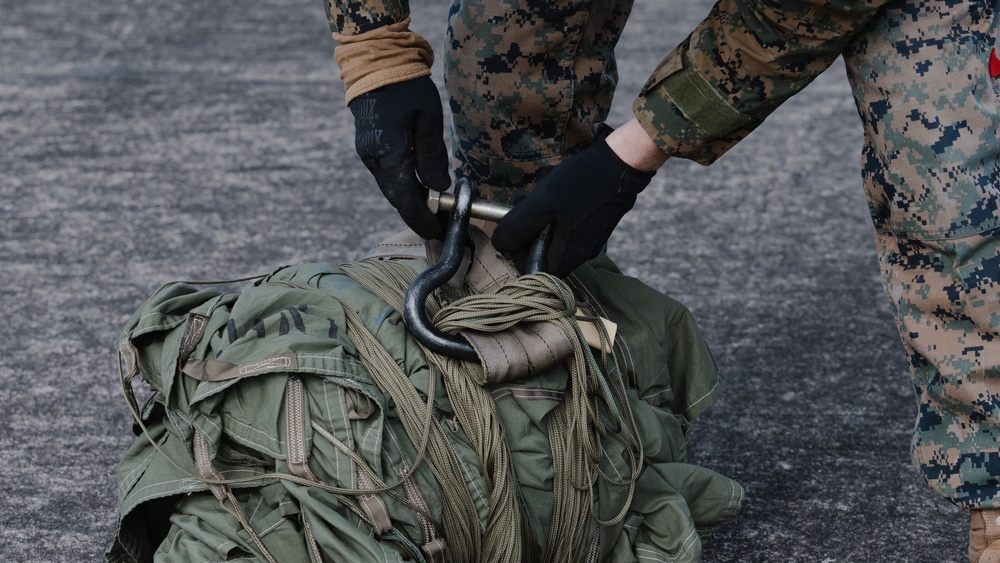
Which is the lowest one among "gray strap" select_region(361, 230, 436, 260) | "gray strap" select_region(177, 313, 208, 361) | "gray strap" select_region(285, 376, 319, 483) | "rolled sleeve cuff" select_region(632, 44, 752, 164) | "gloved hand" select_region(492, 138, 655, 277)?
"gray strap" select_region(285, 376, 319, 483)

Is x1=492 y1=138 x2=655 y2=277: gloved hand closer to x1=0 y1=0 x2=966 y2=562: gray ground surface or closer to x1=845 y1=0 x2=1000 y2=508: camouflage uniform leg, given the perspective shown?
x1=845 y1=0 x2=1000 y2=508: camouflage uniform leg

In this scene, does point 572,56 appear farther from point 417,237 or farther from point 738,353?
point 738,353

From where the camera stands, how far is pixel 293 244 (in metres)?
2.73

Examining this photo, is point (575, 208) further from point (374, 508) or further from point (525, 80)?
point (374, 508)

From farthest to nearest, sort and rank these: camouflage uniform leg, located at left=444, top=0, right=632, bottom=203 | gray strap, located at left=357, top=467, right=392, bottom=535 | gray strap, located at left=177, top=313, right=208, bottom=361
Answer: camouflage uniform leg, located at left=444, top=0, right=632, bottom=203 → gray strap, located at left=177, top=313, right=208, bottom=361 → gray strap, located at left=357, top=467, right=392, bottom=535

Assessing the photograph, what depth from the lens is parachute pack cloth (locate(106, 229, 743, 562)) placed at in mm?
1340

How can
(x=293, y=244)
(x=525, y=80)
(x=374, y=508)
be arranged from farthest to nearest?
(x=293, y=244), (x=525, y=80), (x=374, y=508)

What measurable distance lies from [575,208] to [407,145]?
0.25 m

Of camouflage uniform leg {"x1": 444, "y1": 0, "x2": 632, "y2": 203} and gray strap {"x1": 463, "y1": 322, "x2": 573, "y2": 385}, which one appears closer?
gray strap {"x1": 463, "y1": 322, "x2": 573, "y2": 385}

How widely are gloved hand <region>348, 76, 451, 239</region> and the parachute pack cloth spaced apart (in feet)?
0.31

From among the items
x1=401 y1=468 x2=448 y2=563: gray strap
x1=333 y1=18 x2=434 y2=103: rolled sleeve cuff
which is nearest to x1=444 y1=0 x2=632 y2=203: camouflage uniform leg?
x1=333 y1=18 x2=434 y2=103: rolled sleeve cuff

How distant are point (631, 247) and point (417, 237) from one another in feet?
3.80

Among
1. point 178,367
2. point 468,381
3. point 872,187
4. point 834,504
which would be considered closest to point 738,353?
point 834,504

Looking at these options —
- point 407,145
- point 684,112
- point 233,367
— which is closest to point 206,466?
point 233,367
